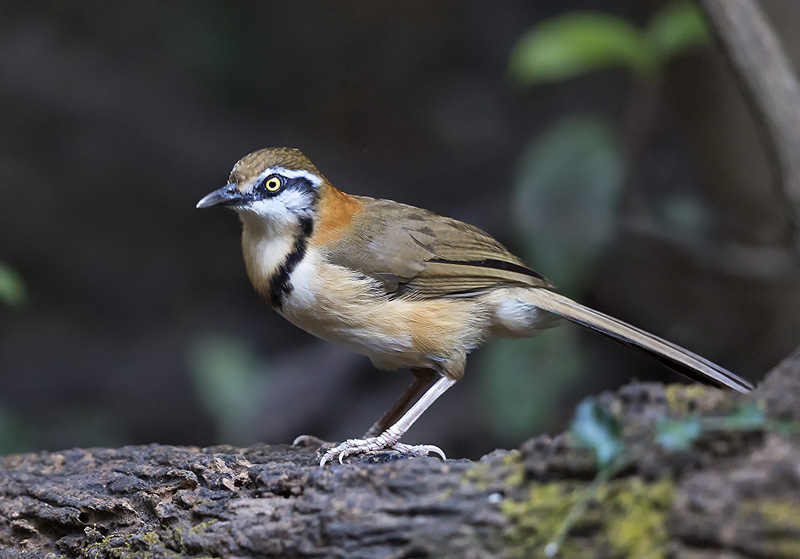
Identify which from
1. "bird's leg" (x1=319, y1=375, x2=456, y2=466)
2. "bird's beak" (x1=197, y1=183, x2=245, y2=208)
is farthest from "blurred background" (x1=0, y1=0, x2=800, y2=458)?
"bird's beak" (x1=197, y1=183, x2=245, y2=208)

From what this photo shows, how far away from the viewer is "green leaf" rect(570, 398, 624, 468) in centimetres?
212

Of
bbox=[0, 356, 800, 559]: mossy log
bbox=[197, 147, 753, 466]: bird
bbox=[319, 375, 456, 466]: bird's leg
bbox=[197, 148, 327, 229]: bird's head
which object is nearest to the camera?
bbox=[0, 356, 800, 559]: mossy log

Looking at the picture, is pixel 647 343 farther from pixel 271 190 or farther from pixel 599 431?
pixel 271 190

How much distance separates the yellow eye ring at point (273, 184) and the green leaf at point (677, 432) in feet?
8.26

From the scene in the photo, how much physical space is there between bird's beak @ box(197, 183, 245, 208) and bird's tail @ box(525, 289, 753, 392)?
1509mm

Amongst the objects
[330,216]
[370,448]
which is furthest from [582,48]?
[370,448]

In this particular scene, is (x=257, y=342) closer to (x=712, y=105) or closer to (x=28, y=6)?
(x=28, y=6)

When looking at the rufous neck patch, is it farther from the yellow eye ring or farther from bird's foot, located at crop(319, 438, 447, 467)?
bird's foot, located at crop(319, 438, 447, 467)

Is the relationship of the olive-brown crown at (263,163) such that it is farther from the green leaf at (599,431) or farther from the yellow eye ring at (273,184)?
the green leaf at (599,431)

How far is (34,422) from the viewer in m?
7.73

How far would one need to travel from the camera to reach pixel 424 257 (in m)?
4.20

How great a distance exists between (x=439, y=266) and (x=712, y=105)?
12.2 feet

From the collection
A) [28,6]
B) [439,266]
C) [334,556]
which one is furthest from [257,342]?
[334,556]

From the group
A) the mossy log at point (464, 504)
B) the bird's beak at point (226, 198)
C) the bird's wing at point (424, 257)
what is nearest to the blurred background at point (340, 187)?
the bird's wing at point (424, 257)
